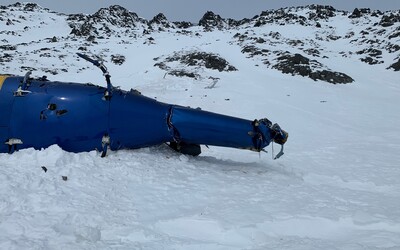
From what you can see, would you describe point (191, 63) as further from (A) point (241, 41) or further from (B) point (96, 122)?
(B) point (96, 122)

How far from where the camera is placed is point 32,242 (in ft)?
12.1

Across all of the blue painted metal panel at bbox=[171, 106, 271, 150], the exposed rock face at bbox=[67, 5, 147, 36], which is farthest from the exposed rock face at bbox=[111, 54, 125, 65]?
the blue painted metal panel at bbox=[171, 106, 271, 150]

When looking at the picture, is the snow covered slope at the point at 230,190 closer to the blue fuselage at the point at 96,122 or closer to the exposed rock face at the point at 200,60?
the blue fuselage at the point at 96,122

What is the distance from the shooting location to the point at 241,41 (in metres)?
49.5

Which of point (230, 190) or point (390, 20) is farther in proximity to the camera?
point (390, 20)

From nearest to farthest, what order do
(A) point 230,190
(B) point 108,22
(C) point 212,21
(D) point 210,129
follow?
(A) point 230,190
(D) point 210,129
(B) point 108,22
(C) point 212,21

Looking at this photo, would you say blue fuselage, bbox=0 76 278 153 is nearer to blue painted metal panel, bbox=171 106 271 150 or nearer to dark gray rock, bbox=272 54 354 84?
blue painted metal panel, bbox=171 106 271 150

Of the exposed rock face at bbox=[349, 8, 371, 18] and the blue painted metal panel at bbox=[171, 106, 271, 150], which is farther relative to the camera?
the exposed rock face at bbox=[349, 8, 371, 18]

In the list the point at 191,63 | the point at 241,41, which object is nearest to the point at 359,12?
the point at 241,41

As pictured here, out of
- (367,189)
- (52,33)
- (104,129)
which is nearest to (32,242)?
(104,129)

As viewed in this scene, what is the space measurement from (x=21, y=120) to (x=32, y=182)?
2.01m

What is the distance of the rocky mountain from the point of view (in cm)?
3319

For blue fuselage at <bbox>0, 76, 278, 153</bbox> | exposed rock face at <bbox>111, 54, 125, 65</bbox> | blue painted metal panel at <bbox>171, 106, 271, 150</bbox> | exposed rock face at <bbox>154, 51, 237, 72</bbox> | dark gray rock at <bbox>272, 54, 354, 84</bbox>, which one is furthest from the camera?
exposed rock face at <bbox>111, 54, 125, 65</bbox>

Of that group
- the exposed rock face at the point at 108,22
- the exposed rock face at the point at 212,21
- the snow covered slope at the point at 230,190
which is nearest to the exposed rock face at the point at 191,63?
the snow covered slope at the point at 230,190
